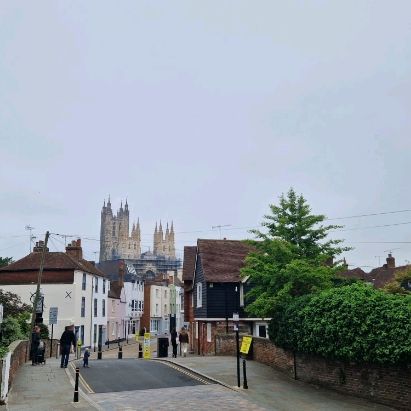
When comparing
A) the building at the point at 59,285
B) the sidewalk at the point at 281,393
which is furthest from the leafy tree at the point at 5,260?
the sidewalk at the point at 281,393

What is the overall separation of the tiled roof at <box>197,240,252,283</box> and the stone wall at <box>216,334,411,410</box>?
12.3 meters

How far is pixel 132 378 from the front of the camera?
60.7ft

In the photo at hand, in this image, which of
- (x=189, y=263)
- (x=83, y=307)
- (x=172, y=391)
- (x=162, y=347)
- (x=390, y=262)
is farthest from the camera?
(x=390, y=262)

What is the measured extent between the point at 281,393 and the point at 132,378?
5.93m

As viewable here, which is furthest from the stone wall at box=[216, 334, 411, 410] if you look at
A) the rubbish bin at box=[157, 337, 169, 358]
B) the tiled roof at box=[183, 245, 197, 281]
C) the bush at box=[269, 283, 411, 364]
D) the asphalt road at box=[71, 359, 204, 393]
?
the tiled roof at box=[183, 245, 197, 281]

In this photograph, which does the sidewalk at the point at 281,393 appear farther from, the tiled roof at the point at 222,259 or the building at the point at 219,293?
the tiled roof at the point at 222,259

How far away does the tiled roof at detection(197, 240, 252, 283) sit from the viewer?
34281mm

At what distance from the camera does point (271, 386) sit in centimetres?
1706

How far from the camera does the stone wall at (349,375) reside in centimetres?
1385

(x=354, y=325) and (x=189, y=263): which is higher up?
(x=189, y=263)

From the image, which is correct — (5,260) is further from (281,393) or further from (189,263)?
(281,393)

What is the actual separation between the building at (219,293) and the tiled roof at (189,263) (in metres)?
4.61

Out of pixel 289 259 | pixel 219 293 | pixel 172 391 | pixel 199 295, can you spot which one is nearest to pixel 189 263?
pixel 199 295

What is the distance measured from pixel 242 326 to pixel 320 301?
56.7 ft
